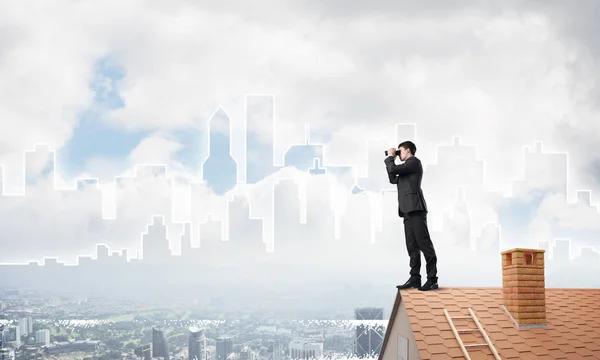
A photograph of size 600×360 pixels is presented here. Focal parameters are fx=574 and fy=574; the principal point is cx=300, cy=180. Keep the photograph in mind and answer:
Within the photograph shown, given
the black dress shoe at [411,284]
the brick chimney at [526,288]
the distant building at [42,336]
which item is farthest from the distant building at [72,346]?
the brick chimney at [526,288]

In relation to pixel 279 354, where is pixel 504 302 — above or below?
above

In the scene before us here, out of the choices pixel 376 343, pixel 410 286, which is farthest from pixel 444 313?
pixel 376 343

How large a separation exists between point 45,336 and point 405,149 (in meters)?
23.8

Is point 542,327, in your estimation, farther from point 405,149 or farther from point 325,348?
point 325,348

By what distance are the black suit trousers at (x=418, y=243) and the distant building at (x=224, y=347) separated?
13650 mm

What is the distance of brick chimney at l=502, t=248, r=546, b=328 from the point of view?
995 centimetres

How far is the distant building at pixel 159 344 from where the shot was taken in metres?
24.2

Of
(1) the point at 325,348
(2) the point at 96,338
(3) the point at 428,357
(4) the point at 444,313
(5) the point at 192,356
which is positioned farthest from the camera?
(2) the point at 96,338

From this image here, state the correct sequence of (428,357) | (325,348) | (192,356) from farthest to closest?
(192,356), (325,348), (428,357)

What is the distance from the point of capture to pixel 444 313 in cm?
973

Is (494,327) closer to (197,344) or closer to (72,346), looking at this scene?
(197,344)

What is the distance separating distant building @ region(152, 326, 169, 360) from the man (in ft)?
54.8

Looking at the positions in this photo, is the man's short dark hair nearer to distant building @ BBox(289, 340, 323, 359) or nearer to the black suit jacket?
the black suit jacket

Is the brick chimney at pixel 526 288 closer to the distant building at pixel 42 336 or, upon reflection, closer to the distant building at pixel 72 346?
the distant building at pixel 72 346
